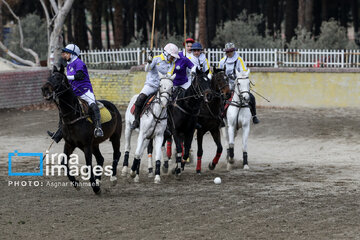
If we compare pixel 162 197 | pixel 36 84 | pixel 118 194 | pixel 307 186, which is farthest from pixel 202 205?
pixel 36 84

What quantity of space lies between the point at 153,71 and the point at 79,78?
2.15m

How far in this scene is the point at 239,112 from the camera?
56.5 feet

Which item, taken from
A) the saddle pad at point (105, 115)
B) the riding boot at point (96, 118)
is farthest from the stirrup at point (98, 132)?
the saddle pad at point (105, 115)

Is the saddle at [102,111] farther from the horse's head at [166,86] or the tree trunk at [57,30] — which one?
the tree trunk at [57,30]

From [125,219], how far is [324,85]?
1743 cm

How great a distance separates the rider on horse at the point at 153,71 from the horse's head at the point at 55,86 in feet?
7.56

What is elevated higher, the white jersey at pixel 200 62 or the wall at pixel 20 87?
the white jersey at pixel 200 62

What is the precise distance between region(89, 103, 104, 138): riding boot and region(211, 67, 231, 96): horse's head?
10.8 ft

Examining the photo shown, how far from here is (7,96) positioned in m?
28.1

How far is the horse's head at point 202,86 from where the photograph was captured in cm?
1526

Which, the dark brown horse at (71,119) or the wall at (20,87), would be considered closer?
the dark brown horse at (71,119)

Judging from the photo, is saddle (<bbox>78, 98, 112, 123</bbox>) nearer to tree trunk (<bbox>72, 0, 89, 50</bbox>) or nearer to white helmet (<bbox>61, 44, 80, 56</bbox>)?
white helmet (<bbox>61, 44, 80, 56</bbox>)

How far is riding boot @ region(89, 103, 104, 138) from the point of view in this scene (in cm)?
1335

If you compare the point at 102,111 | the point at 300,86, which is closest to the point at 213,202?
the point at 102,111
